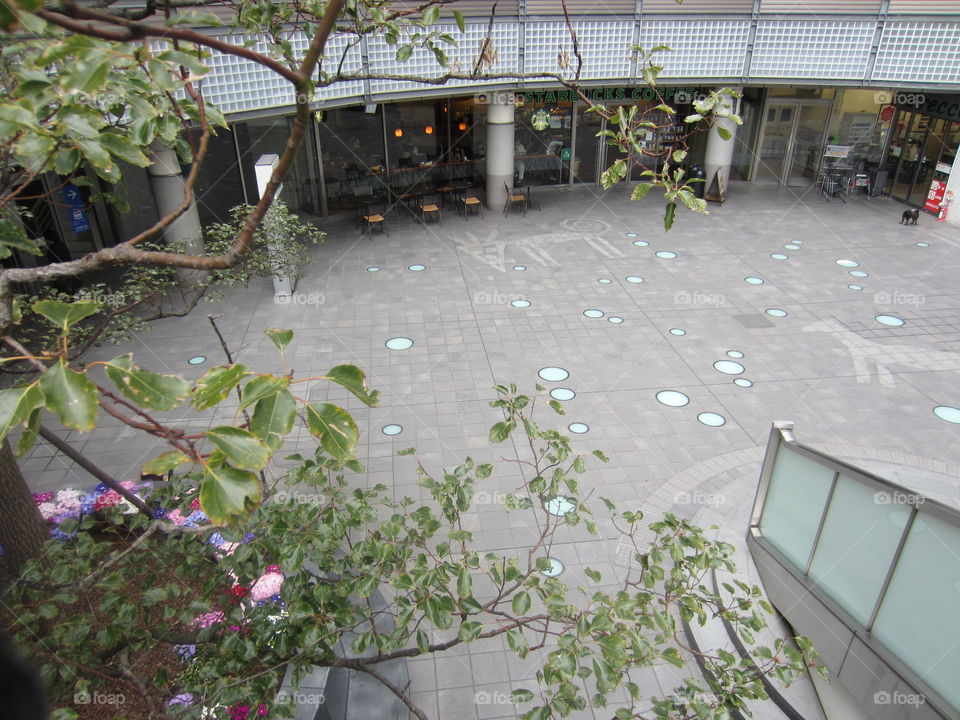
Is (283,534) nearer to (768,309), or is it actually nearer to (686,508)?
(686,508)

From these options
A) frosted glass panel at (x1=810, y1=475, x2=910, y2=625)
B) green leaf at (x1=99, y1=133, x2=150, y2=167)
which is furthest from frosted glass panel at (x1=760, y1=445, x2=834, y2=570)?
green leaf at (x1=99, y1=133, x2=150, y2=167)

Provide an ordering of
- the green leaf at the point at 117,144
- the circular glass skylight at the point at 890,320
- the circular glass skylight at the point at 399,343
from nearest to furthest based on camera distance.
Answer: the green leaf at the point at 117,144
the circular glass skylight at the point at 399,343
the circular glass skylight at the point at 890,320

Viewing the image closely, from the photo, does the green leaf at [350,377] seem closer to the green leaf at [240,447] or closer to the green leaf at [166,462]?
the green leaf at [240,447]

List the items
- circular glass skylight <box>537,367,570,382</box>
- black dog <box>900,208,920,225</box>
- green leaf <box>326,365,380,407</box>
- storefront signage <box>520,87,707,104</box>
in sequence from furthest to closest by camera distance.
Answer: storefront signage <box>520,87,707,104</box> → black dog <box>900,208,920,225</box> → circular glass skylight <box>537,367,570,382</box> → green leaf <box>326,365,380,407</box>

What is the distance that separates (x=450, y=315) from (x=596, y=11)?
8045 millimetres

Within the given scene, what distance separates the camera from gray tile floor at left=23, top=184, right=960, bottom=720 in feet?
26.6

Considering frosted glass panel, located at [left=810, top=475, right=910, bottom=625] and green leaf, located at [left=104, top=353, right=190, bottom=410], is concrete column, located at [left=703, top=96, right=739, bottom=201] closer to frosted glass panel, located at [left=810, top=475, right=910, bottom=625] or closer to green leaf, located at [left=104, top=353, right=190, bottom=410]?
frosted glass panel, located at [left=810, top=475, right=910, bottom=625]

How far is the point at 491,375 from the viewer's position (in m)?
10.1

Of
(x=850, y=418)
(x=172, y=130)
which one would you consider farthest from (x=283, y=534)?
(x=850, y=418)

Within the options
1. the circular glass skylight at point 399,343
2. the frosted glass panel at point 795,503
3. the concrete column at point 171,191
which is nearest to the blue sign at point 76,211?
the concrete column at point 171,191

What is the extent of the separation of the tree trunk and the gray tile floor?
2282mm

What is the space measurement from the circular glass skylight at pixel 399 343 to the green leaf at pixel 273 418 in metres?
9.04

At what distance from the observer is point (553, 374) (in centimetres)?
1008

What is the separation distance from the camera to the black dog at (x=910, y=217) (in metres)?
16.4
